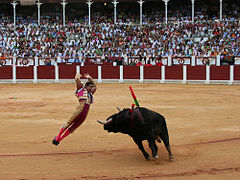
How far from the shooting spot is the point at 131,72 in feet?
70.1

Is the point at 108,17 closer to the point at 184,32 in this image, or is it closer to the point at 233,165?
the point at 184,32

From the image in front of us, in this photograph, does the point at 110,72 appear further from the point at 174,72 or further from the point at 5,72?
the point at 5,72

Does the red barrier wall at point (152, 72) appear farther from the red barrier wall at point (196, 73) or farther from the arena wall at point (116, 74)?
the red barrier wall at point (196, 73)

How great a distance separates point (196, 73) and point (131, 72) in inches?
146

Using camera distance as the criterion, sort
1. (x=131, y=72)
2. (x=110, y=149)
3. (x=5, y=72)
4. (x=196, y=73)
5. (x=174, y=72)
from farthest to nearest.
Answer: (x=5, y=72), (x=131, y=72), (x=174, y=72), (x=196, y=73), (x=110, y=149)

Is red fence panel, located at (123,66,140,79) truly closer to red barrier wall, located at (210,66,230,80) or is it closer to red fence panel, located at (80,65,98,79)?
red fence panel, located at (80,65,98,79)

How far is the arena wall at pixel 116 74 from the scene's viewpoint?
790 inches

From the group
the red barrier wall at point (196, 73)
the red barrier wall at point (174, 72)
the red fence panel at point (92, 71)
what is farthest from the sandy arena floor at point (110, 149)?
the red fence panel at point (92, 71)

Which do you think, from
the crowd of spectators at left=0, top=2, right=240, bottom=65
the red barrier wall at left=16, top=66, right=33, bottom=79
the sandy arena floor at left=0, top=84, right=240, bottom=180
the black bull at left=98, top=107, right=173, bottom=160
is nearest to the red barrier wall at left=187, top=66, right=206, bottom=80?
the crowd of spectators at left=0, top=2, right=240, bottom=65

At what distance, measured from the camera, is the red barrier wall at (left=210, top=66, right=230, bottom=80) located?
762 inches

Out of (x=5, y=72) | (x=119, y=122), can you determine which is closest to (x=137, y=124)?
(x=119, y=122)

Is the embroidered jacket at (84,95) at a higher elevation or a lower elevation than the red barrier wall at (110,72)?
lower

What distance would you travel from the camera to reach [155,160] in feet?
16.5

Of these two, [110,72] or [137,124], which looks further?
[110,72]
